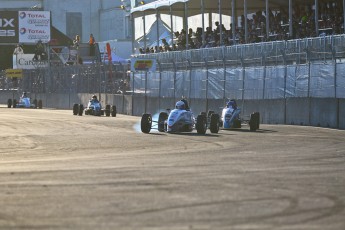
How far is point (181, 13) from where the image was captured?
50562 mm

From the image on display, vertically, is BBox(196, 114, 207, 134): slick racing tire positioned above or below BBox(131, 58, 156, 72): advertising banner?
below

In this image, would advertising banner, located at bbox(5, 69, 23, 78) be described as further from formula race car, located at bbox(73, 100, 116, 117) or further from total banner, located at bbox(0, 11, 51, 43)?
formula race car, located at bbox(73, 100, 116, 117)

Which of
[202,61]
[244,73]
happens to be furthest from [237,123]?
[202,61]

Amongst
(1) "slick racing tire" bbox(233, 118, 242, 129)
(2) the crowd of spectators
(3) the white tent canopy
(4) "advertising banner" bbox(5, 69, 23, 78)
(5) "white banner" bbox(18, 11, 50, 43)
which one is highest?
(5) "white banner" bbox(18, 11, 50, 43)

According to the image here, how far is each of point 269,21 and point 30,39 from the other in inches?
1869

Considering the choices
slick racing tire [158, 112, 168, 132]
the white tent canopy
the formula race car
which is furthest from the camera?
the white tent canopy

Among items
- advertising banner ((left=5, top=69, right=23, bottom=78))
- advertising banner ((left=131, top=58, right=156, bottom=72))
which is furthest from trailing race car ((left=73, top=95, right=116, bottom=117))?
advertising banner ((left=5, top=69, right=23, bottom=78))

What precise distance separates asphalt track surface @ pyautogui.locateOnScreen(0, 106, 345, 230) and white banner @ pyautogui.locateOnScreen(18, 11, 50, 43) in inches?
2404

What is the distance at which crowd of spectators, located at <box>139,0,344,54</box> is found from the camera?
34.9m

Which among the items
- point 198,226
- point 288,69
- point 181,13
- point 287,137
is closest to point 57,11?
point 181,13

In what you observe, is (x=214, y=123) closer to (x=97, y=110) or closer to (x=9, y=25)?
(x=97, y=110)

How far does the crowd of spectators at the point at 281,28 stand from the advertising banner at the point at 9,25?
1512 inches

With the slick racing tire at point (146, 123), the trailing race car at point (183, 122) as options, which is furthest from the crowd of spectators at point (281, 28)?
the slick racing tire at point (146, 123)

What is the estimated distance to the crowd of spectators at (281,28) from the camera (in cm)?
3493
